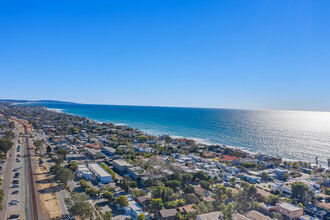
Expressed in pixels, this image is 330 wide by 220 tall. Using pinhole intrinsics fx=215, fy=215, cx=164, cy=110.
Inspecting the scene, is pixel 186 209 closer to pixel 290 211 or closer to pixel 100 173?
pixel 290 211

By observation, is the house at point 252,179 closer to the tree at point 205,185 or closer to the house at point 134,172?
the tree at point 205,185

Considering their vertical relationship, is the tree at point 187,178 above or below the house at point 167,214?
above

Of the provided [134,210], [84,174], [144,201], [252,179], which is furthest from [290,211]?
[84,174]

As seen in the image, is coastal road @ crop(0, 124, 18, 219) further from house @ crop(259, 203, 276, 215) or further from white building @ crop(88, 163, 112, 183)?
house @ crop(259, 203, 276, 215)

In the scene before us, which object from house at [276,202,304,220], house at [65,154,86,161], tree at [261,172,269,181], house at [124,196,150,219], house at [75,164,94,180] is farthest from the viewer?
house at [65,154,86,161]

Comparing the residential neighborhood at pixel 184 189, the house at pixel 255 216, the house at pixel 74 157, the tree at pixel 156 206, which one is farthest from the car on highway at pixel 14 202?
the house at pixel 255 216

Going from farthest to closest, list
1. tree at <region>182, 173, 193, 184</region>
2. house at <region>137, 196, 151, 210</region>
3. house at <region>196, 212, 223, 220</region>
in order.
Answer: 1. tree at <region>182, 173, 193, 184</region>
2. house at <region>137, 196, 151, 210</region>
3. house at <region>196, 212, 223, 220</region>

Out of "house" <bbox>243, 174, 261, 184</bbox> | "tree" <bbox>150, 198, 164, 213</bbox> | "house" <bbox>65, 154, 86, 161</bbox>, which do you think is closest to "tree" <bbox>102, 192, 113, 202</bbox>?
"tree" <bbox>150, 198, 164, 213</bbox>
